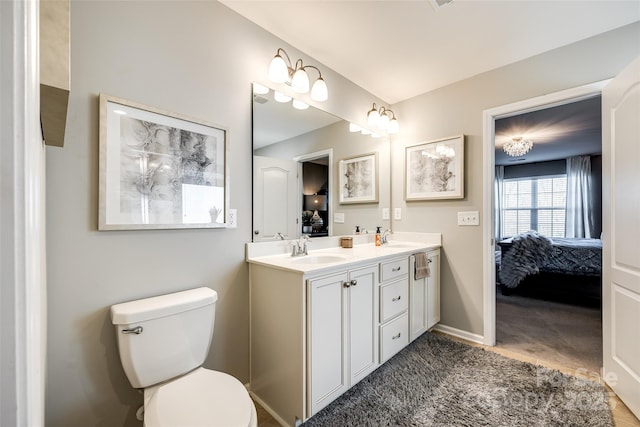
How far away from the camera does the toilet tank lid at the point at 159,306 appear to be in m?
1.12

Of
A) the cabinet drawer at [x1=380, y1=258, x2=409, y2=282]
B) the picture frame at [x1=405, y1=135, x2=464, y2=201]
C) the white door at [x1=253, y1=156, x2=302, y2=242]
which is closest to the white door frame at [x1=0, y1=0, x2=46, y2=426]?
the white door at [x1=253, y1=156, x2=302, y2=242]

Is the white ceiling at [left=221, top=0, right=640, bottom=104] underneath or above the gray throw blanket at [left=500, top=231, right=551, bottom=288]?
above

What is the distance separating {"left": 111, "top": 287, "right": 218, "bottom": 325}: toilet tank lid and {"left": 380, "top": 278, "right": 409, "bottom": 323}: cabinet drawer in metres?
1.11

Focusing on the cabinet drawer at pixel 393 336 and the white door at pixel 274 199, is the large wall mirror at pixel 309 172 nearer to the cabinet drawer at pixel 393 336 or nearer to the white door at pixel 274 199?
the white door at pixel 274 199

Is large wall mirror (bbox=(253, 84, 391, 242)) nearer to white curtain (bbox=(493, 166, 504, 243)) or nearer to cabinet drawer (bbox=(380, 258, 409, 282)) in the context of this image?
cabinet drawer (bbox=(380, 258, 409, 282))

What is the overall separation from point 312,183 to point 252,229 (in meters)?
0.68

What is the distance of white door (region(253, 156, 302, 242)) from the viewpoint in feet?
5.82

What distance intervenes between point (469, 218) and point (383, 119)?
1.26 meters

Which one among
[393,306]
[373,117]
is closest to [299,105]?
[373,117]

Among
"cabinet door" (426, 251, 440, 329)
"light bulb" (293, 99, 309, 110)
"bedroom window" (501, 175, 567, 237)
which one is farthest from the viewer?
"bedroom window" (501, 175, 567, 237)

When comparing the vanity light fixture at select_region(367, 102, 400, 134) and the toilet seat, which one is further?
the vanity light fixture at select_region(367, 102, 400, 134)

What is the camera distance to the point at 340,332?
1553mm

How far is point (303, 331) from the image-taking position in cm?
137

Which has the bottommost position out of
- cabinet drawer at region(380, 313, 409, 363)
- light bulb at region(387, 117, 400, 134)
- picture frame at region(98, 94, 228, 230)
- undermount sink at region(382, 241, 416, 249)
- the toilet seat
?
cabinet drawer at region(380, 313, 409, 363)
